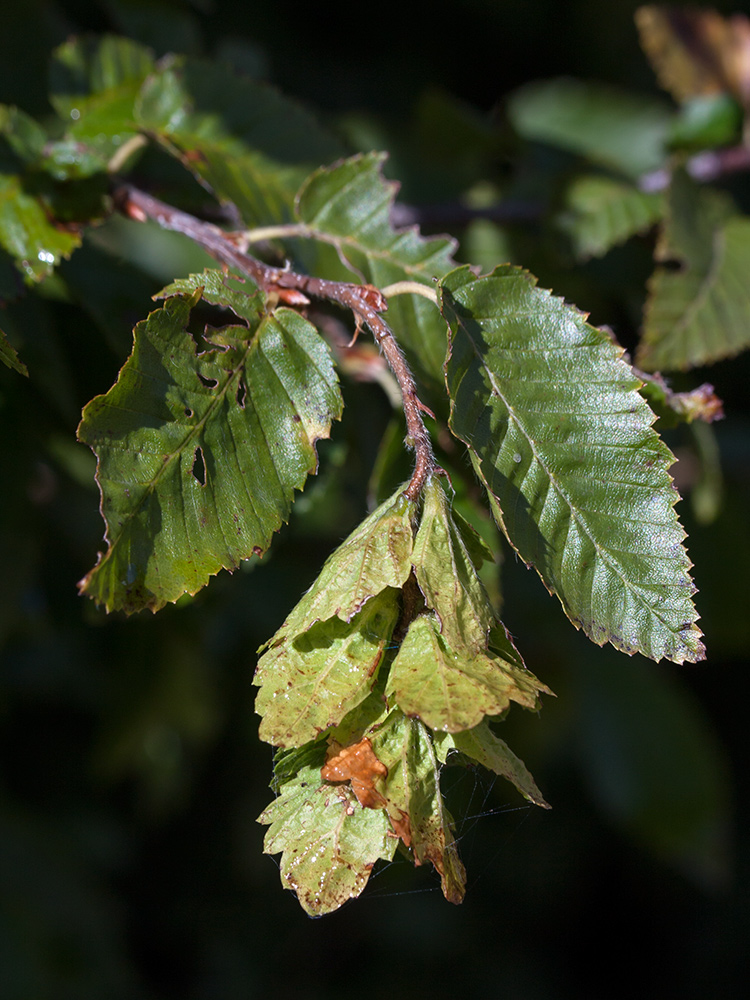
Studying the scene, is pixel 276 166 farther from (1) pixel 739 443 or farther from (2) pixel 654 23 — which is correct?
(1) pixel 739 443

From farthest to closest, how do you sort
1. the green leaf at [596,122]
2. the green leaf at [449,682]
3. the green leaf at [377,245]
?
the green leaf at [596,122] < the green leaf at [377,245] < the green leaf at [449,682]

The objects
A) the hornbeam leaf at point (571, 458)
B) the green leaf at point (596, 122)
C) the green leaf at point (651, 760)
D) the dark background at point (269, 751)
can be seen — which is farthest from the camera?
the green leaf at point (651, 760)

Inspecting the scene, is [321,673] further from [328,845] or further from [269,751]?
[269,751]

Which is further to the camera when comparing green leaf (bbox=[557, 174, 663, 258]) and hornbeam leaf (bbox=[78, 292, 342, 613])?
green leaf (bbox=[557, 174, 663, 258])

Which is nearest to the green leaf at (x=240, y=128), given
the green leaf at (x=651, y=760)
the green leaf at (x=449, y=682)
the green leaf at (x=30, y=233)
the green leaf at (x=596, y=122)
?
the green leaf at (x=30, y=233)

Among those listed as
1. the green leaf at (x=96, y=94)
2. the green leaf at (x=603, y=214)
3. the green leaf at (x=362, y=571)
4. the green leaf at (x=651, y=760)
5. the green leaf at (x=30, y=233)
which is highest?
the green leaf at (x=96, y=94)

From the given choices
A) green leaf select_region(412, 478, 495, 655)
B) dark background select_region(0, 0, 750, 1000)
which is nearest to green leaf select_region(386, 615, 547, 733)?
green leaf select_region(412, 478, 495, 655)

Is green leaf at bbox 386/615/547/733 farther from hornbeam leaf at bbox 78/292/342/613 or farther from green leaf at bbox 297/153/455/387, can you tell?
green leaf at bbox 297/153/455/387

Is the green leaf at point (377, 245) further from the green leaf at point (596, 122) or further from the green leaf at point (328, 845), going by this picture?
the green leaf at point (596, 122)
